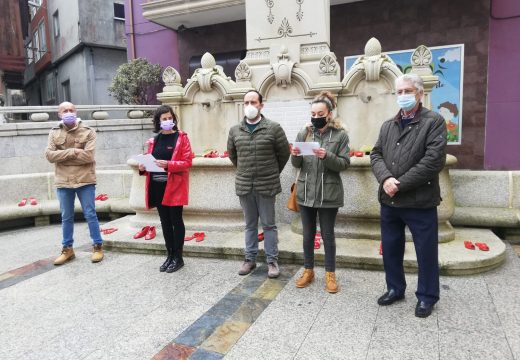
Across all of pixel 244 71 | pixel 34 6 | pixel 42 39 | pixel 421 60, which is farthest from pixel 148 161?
pixel 34 6

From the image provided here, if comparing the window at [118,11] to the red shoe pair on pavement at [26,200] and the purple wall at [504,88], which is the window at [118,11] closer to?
the red shoe pair on pavement at [26,200]

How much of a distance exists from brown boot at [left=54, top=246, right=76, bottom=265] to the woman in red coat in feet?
4.00

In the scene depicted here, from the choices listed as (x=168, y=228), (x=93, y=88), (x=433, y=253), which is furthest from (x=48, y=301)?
(x=93, y=88)

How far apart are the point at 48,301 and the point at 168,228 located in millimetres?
1261

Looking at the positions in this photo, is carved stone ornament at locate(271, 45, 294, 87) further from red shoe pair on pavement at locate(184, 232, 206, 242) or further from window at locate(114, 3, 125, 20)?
window at locate(114, 3, 125, 20)

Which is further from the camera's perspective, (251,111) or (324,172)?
(251,111)

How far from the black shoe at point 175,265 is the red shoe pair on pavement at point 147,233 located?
85 cm

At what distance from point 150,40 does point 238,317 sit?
42.6 ft

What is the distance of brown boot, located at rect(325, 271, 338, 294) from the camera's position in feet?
11.5

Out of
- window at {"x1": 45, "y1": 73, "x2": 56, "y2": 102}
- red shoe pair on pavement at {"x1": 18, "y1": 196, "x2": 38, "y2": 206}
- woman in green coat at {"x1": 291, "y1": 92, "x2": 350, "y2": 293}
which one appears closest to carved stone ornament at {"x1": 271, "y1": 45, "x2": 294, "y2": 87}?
woman in green coat at {"x1": 291, "y1": 92, "x2": 350, "y2": 293}

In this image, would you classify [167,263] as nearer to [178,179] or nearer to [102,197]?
[178,179]

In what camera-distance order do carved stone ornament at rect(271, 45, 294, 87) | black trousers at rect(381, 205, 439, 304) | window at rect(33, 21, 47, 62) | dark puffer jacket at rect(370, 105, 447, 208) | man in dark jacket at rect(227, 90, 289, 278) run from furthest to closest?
window at rect(33, 21, 47, 62), carved stone ornament at rect(271, 45, 294, 87), man in dark jacket at rect(227, 90, 289, 278), black trousers at rect(381, 205, 439, 304), dark puffer jacket at rect(370, 105, 447, 208)

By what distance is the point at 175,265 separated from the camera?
13.9 ft

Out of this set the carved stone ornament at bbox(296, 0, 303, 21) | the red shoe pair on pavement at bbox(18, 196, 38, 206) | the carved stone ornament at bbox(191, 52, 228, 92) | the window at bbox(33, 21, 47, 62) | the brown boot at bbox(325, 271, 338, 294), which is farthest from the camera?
the window at bbox(33, 21, 47, 62)
